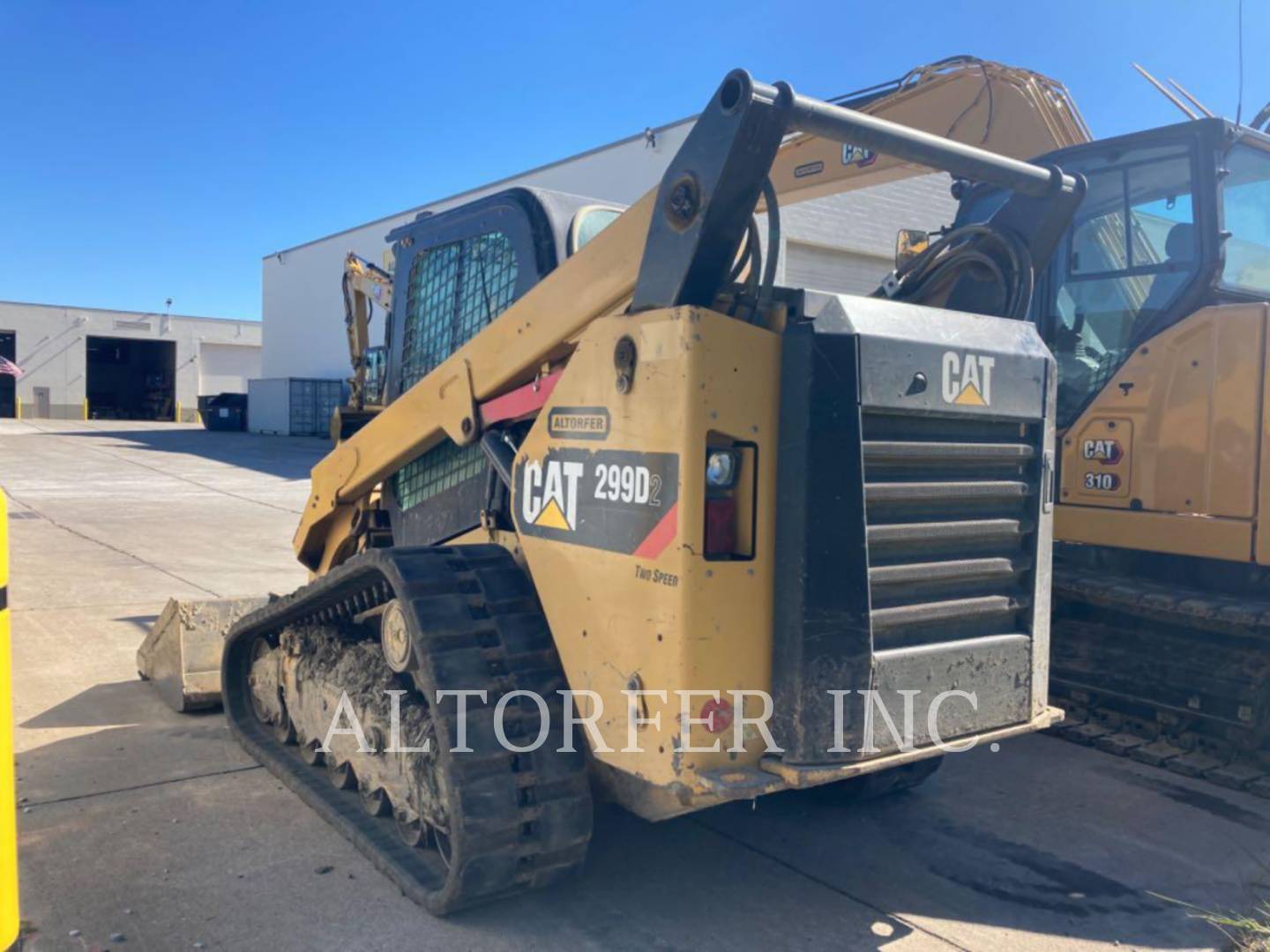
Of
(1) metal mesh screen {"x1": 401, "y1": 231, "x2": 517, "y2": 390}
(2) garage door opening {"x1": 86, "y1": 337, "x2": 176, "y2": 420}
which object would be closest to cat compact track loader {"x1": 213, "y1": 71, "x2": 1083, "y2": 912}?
(1) metal mesh screen {"x1": 401, "y1": 231, "x2": 517, "y2": 390}

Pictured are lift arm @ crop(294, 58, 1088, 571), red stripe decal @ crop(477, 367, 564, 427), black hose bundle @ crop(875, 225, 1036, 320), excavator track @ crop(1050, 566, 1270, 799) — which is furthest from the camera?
excavator track @ crop(1050, 566, 1270, 799)

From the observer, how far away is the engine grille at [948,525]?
312 centimetres

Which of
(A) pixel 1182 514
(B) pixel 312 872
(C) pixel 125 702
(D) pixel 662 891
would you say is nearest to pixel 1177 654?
(A) pixel 1182 514

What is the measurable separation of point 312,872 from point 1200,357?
14.5 feet

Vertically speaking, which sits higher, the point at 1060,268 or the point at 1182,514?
the point at 1060,268

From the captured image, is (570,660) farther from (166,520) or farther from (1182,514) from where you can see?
(166,520)

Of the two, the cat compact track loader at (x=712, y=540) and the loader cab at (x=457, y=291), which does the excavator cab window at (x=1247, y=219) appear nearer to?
the cat compact track loader at (x=712, y=540)

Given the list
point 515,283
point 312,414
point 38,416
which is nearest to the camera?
point 515,283

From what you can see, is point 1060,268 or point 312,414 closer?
point 1060,268

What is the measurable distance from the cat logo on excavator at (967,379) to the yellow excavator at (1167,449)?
2.09 m

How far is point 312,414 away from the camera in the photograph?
1462 inches

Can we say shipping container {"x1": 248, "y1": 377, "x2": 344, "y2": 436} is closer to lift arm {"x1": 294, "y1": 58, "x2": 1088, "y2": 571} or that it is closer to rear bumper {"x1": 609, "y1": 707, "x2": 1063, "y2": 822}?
lift arm {"x1": 294, "y1": 58, "x2": 1088, "y2": 571}

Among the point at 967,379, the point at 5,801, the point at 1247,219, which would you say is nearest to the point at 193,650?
the point at 5,801

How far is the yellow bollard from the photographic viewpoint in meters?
2.47
